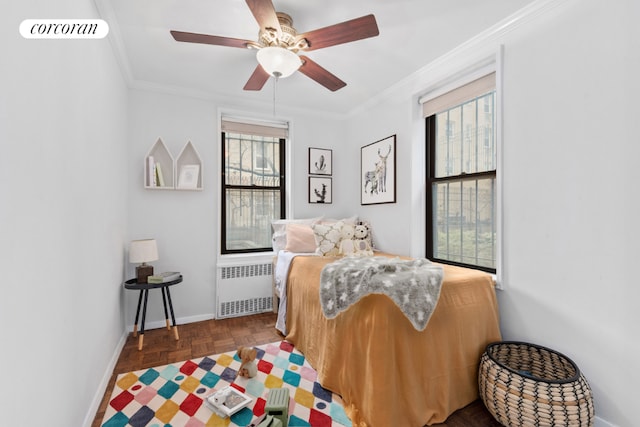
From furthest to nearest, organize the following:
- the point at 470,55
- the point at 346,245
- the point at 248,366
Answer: the point at 346,245 < the point at 470,55 < the point at 248,366

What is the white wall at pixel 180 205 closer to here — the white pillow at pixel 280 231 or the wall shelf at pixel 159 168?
the wall shelf at pixel 159 168

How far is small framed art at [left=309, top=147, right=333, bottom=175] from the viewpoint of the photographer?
381 cm

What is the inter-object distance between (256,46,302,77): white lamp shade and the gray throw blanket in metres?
1.36

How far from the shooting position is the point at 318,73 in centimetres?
220

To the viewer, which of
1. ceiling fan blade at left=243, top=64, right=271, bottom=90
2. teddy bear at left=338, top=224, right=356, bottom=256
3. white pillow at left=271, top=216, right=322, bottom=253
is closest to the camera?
ceiling fan blade at left=243, top=64, right=271, bottom=90

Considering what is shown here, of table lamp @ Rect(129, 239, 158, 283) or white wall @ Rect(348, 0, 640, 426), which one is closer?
white wall @ Rect(348, 0, 640, 426)

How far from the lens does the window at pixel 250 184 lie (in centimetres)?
350

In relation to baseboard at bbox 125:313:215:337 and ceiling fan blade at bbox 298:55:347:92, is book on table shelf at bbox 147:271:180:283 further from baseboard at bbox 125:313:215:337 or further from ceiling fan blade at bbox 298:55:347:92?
ceiling fan blade at bbox 298:55:347:92

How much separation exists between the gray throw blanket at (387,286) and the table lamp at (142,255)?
1.79 meters

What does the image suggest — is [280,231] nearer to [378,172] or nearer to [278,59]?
[378,172]

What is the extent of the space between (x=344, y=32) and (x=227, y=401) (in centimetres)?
232

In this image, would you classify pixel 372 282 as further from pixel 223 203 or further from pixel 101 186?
pixel 223 203

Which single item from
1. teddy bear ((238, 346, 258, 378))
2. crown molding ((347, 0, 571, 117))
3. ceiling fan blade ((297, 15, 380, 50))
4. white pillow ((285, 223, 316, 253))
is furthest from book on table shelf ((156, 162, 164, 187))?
crown molding ((347, 0, 571, 117))

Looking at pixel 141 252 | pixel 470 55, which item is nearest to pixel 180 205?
pixel 141 252
